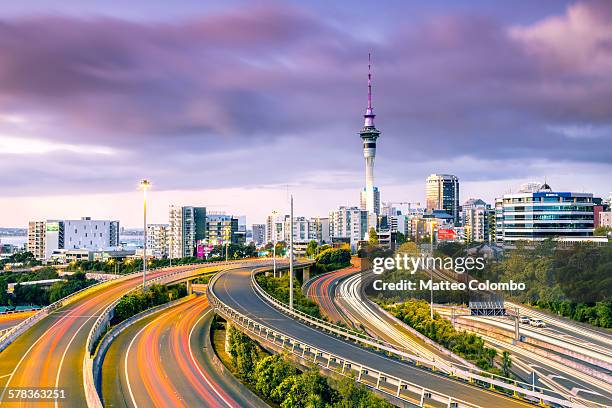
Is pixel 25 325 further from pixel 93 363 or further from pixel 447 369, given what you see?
pixel 447 369

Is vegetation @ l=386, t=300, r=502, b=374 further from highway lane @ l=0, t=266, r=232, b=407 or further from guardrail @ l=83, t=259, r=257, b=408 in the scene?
highway lane @ l=0, t=266, r=232, b=407

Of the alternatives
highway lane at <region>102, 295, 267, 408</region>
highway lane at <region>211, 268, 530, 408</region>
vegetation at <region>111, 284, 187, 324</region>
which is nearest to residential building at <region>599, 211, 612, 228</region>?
vegetation at <region>111, 284, 187, 324</region>

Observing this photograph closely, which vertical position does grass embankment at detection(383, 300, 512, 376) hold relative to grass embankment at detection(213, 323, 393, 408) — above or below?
below

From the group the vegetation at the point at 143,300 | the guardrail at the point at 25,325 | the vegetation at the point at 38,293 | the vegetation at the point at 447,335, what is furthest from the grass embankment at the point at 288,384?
the vegetation at the point at 38,293

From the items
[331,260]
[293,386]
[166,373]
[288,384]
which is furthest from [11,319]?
[331,260]

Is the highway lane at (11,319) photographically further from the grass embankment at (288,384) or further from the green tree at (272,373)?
the green tree at (272,373)
